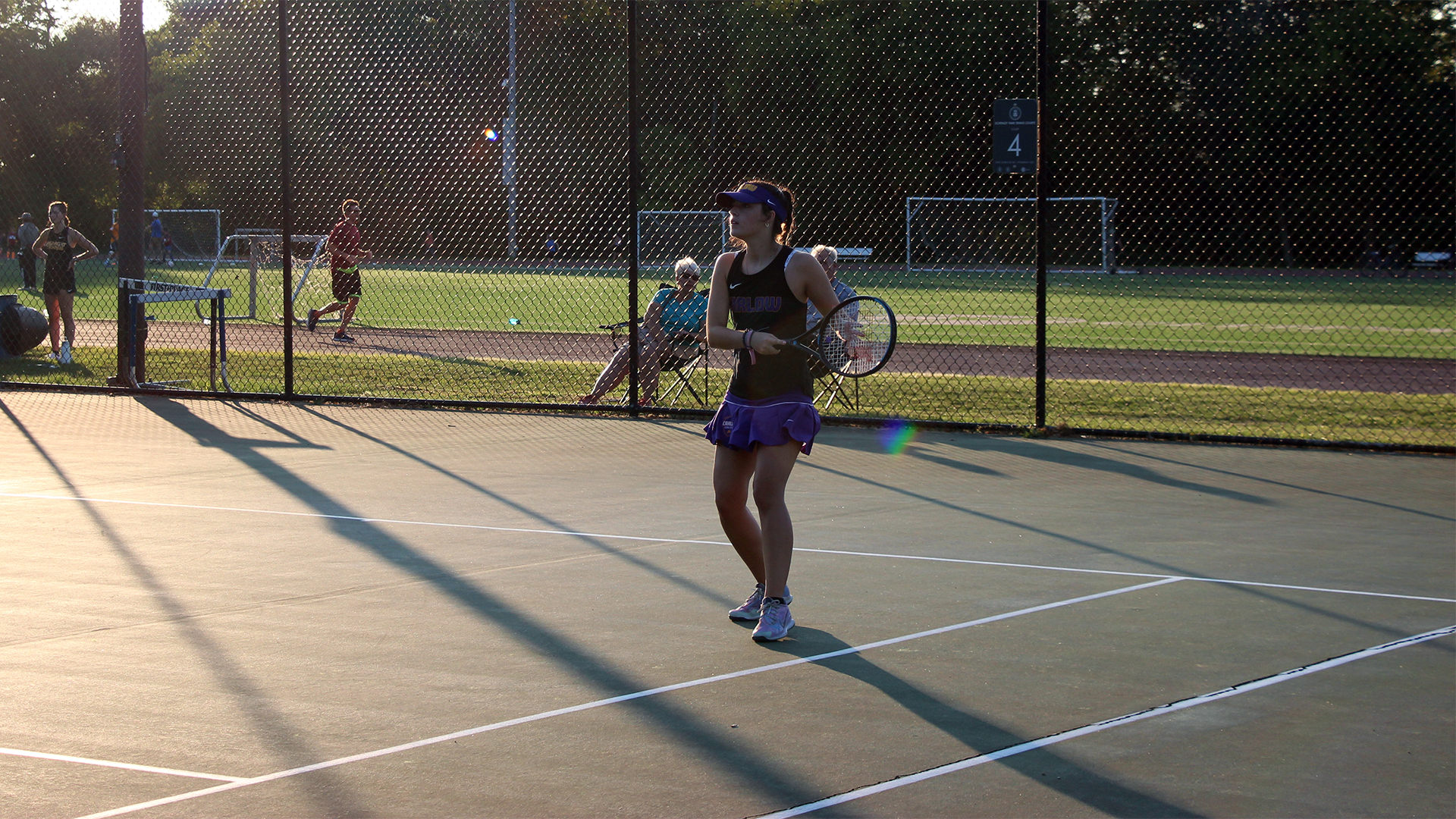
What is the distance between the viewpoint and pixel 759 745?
4.45 metres

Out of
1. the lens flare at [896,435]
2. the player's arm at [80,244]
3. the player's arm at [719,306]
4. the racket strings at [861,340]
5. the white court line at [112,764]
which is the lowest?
the white court line at [112,764]

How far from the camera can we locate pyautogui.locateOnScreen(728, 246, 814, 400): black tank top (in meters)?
5.68

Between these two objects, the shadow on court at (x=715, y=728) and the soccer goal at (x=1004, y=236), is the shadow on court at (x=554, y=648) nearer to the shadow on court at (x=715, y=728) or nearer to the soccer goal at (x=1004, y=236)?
the shadow on court at (x=715, y=728)

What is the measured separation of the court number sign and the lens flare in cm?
572

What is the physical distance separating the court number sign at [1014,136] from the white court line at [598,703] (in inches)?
421

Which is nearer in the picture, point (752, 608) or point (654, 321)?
point (752, 608)

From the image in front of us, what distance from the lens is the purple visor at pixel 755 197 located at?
18.5ft

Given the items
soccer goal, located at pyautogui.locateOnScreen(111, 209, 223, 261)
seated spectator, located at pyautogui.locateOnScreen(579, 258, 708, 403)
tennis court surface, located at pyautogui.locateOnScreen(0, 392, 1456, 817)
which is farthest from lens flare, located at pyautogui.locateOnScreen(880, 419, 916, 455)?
soccer goal, located at pyautogui.locateOnScreen(111, 209, 223, 261)

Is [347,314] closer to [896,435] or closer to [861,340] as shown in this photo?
[896,435]

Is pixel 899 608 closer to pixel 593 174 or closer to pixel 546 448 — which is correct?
pixel 546 448

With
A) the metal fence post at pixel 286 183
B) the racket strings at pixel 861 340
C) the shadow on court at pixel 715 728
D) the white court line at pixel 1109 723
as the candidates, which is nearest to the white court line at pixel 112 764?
the shadow on court at pixel 715 728

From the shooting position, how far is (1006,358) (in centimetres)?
1792

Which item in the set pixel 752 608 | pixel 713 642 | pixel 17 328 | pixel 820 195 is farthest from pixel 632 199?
pixel 820 195

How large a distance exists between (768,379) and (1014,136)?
1298cm
